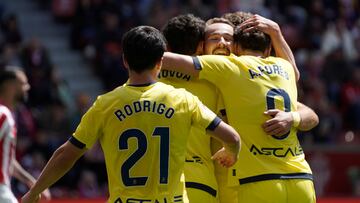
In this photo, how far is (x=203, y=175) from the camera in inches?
333

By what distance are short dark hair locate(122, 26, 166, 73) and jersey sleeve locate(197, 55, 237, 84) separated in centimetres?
88

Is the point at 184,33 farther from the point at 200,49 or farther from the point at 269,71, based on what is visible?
the point at 269,71

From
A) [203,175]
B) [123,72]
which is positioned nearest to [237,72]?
[203,175]

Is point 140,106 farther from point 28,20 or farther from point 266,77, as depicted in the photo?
point 28,20

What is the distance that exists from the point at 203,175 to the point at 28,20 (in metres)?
14.6

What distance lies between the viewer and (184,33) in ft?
28.3

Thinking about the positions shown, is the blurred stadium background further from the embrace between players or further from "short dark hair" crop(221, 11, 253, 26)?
the embrace between players

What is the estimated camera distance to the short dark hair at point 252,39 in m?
8.56

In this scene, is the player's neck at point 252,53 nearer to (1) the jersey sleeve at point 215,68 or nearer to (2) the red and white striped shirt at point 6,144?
(1) the jersey sleeve at point 215,68

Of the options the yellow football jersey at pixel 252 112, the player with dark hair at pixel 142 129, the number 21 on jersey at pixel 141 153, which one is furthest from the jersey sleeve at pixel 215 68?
the number 21 on jersey at pixel 141 153

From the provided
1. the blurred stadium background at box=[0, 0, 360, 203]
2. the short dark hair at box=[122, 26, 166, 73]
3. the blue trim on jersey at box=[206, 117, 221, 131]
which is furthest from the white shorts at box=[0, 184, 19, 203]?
the blurred stadium background at box=[0, 0, 360, 203]

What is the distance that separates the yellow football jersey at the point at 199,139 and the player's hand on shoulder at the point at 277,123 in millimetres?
394

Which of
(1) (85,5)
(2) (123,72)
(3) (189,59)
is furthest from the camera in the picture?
(1) (85,5)

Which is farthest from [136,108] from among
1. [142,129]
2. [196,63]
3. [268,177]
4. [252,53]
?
[252,53]
